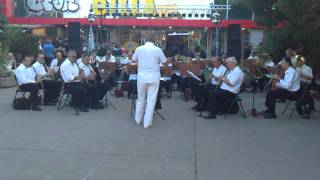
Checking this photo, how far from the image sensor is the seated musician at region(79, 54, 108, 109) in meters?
12.3

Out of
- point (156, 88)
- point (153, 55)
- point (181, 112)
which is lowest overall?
point (181, 112)

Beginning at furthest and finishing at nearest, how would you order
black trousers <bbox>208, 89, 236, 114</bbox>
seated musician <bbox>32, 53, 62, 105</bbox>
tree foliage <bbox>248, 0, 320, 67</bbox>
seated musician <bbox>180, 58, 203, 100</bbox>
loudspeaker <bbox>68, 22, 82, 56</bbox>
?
loudspeaker <bbox>68, 22, 82, 56</bbox>, seated musician <bbox>180, 58, 203, 100</bbox>, seated musician <bbox>32, 53, 62, 105</bbox>, tree foliage <bbox>248, 0, 320, 67</bbox>, black trousers <bbox>208, 89, 236, 114</bbox>

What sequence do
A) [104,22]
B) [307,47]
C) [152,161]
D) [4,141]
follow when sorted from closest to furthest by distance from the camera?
1. [152,161]
2. [4,141]
3. [307,47]
4. [104,22]

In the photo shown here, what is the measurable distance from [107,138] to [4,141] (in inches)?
64.6

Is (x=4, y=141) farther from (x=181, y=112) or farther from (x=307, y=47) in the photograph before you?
(x=307, y=47)

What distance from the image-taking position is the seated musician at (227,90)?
11.1 metres

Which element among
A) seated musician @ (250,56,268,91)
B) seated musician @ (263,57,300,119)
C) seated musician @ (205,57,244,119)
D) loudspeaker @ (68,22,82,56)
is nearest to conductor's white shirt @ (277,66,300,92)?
seated musician @ (263,57,300,119)

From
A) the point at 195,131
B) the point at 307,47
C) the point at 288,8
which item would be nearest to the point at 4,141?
the point at 195,131

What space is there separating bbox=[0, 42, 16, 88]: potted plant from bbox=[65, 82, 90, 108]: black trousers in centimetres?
562

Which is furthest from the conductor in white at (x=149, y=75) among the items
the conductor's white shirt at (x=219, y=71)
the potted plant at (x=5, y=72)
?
the potted plant at (x=5, y=72)

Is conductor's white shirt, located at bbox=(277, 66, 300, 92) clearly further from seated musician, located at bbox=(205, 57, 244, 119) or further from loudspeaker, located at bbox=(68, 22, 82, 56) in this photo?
loudspeaker, located at bbox=(68, 22, 82, 56)

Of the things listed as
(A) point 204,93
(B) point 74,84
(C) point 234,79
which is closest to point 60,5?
(B) point 74,84

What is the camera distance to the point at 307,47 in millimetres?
15156

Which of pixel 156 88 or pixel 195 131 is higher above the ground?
pixel 156 88
